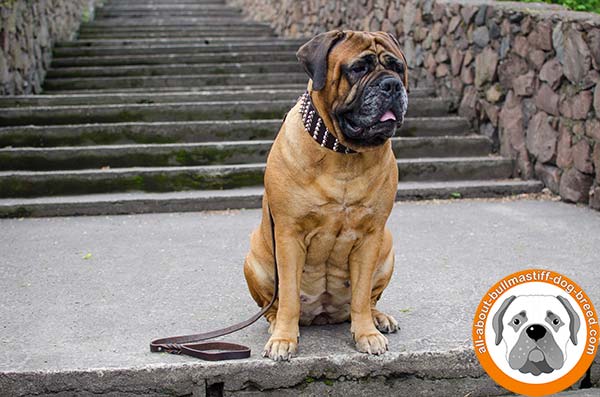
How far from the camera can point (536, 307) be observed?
3.13 metres

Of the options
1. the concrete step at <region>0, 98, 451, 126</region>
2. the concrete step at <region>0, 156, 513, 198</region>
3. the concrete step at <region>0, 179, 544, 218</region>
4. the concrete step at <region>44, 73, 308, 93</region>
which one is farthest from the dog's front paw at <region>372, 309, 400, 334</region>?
the concrete step at <region>44, 73, 308, 93</region>

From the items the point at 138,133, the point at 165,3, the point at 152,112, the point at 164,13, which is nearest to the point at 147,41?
the point at 152,112

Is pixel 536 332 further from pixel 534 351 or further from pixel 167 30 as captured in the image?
pixel 167 30

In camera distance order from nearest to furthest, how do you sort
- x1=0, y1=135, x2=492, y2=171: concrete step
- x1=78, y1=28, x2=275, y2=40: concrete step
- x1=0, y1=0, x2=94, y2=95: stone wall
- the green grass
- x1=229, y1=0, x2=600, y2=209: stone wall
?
x1=229, y1=0, x2=600, y2=209: stone wall
x1=0, y1=135, x2=492, y2=171: concrete step
the green grass
x1=0, y1=0, x2=94, y2=95: stone wall
x1=78, y1=28, x2=275, y2=40: concrete step

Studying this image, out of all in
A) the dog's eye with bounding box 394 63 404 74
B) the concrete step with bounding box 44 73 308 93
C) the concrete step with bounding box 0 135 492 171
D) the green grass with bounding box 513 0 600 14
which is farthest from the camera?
the concrete step with bounding box 44 73 308 93

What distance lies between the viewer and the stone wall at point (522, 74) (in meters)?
6.04

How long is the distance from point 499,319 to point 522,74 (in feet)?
13.9

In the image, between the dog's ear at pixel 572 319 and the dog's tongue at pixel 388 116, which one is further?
the dog's ear at pixel 572 319

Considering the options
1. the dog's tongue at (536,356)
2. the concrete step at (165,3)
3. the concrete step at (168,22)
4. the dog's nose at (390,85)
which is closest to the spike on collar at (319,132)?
the dog's nose at (390,85)

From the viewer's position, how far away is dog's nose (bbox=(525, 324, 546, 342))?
3.10m

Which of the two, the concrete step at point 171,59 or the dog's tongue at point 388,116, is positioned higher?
the dog's tongue at point 388,116

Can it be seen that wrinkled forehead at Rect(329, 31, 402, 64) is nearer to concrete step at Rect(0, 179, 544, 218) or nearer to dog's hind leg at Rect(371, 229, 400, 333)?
dog's hind leg at Rect(371, 229, 400, 333)

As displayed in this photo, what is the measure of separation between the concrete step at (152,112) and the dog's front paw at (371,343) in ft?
16.4

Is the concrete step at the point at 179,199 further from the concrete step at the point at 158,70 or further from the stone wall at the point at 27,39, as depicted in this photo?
the concrete step at the point at 158,70
